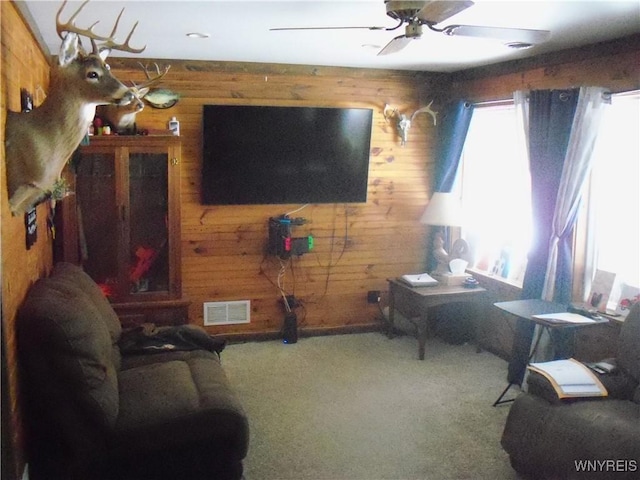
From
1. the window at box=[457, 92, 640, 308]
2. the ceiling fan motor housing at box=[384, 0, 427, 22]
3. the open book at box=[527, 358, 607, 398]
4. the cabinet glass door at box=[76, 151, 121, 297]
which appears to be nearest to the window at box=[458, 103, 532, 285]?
the window at box=[457, 92, 640, 308]

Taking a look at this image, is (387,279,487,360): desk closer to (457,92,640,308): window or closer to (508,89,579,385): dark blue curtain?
(457,92,640,308): window

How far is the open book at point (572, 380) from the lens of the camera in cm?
290

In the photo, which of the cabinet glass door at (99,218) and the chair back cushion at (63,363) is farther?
the cabinet glass door at (99,218)

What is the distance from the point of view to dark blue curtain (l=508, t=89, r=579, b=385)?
3.95m

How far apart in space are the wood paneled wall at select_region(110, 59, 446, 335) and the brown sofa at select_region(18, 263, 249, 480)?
209 centimetres

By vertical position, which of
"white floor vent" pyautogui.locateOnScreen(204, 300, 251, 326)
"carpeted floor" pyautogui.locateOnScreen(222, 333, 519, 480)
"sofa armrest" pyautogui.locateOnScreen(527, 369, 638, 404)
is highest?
"sofa armrest" pyautogui.locateOnScreen(527, 369, 638, 404)

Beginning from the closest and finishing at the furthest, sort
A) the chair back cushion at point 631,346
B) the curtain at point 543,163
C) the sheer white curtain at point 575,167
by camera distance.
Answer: the chair back cushion at point 631,346 → the sheer white curtain at point 575,167 → the curtain at point 543,163

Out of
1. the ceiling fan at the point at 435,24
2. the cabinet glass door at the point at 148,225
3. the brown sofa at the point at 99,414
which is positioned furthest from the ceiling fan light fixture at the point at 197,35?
the brown sofa at the point at 99,414

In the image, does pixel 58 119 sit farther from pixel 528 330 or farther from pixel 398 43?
Result: pixel 528 330

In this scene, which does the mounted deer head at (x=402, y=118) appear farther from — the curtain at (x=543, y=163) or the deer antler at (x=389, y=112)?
the curtain at (x=543, y=163)

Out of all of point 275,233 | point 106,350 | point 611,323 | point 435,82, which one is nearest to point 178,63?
point 275,233

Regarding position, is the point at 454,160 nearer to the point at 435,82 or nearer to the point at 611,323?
the point at 435,82

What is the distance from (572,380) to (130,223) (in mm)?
3044

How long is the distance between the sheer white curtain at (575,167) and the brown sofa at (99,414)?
237cm
